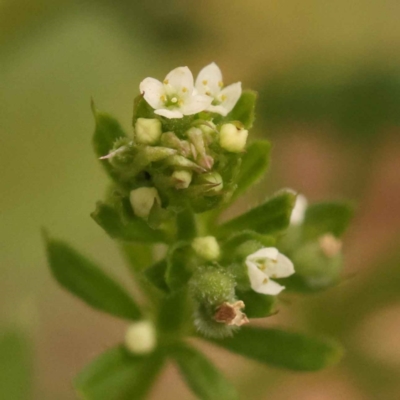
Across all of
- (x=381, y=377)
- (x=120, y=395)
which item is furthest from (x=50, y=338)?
(x=381, y=377)

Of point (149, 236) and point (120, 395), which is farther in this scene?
point (120, 395)

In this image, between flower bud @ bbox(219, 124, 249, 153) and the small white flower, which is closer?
flower bud @ bbox(219, 124, 249, 153)

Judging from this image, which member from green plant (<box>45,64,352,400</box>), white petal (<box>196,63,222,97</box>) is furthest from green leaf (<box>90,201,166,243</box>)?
white petal (<box>196,63,222,97</box>)

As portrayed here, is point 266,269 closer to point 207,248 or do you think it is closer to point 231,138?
point 207,248

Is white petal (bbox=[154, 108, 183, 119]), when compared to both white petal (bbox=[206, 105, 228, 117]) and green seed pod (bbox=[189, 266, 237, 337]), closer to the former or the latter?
white petal (bbox=[206, 105, 228, 117])

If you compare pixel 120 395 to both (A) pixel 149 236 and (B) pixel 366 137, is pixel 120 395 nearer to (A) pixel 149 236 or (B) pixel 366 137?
(A) pixel 149 236
